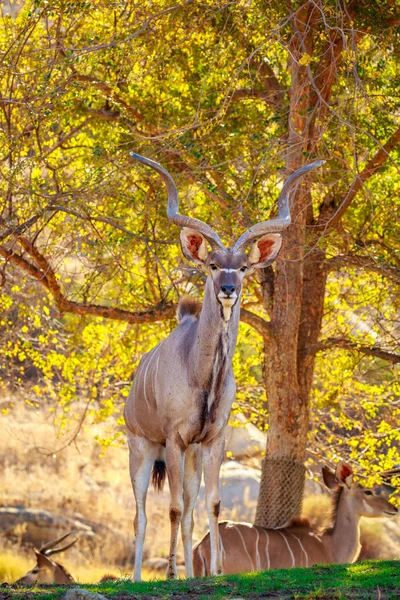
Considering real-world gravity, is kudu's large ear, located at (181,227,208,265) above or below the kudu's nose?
above

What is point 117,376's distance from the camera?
1156cm

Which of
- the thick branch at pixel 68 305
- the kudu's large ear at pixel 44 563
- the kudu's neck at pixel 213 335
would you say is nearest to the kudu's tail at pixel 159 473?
the kudu's neck at pixel 213 335

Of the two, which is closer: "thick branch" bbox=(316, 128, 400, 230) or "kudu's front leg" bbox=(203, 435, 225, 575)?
"kudu's front leg" bbox=(203, 435, 225, 575)

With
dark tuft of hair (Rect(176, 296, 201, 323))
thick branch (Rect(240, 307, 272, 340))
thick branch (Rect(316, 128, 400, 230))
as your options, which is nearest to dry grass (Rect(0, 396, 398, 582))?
thick branch (Rect(240, 307, 272, 340))

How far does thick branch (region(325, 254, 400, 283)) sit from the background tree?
0.02 m

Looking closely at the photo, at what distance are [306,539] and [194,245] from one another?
3.48 metres

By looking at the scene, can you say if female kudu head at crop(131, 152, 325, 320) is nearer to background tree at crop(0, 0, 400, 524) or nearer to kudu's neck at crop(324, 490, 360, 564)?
background tree at crop(0, 0, 400, 524)

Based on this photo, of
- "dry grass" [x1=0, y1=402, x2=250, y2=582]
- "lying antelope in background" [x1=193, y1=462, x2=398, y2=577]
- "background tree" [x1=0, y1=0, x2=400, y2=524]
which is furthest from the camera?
"dry grass" [x1=0, y1=402, x2=250, y2=582]

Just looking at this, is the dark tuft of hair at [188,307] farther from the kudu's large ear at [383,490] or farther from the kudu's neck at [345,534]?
the kudu's large ear at [383,490]

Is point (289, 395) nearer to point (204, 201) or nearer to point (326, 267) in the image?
point (326, 267)

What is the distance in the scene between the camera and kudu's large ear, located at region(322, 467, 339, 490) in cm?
923

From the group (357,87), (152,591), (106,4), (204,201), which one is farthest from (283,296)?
(152,591)

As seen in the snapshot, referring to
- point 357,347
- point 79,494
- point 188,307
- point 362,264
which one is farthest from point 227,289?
point 79,494

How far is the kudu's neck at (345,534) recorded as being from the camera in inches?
348
